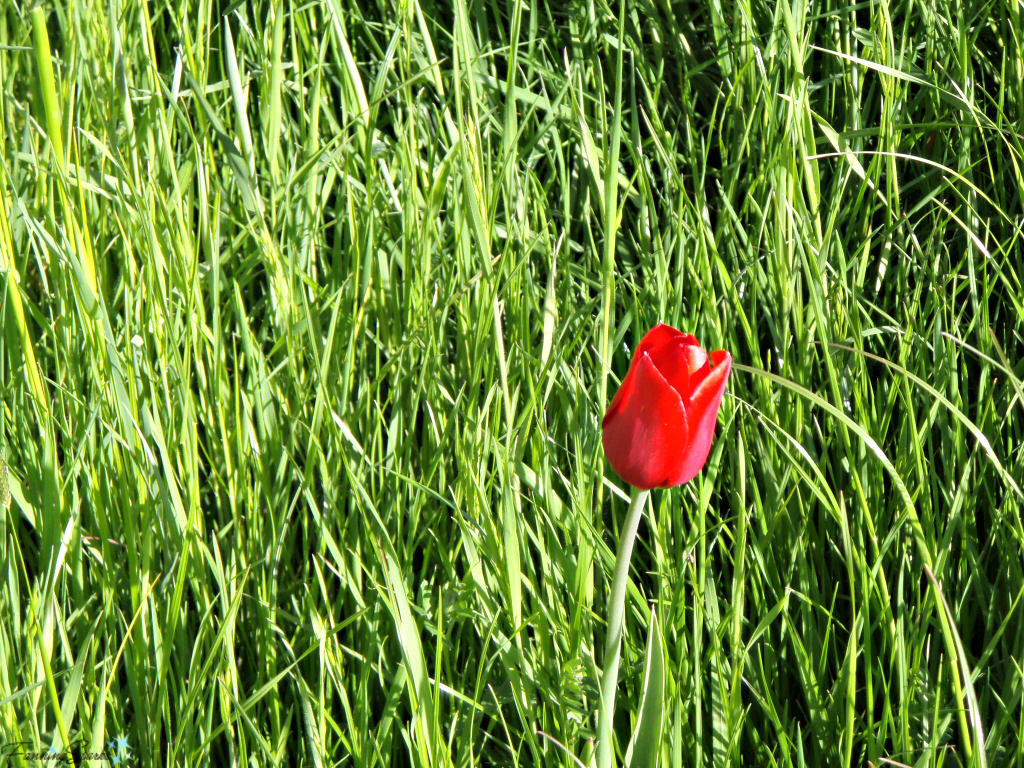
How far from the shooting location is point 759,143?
117cm

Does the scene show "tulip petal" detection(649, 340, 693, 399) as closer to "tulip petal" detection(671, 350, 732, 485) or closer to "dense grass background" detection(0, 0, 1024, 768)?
"tulip petal" detection(671, 350, 732, 485)

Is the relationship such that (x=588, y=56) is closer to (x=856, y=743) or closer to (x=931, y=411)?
(x=931, y=411)

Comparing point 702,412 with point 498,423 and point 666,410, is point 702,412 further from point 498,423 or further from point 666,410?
point 498,423

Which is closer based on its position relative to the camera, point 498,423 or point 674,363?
point 674,363

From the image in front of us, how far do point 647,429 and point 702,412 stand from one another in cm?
4

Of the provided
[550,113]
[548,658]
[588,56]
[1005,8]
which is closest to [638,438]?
[548,658]

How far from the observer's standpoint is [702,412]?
2.03 ft

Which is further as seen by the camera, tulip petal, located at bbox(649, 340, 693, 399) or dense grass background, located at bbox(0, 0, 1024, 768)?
dense grass background, located at bbox(0, 0, 1024, 768)

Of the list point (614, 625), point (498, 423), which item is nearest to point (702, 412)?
point (614, 625)

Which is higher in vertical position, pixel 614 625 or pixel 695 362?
pixel 695 362

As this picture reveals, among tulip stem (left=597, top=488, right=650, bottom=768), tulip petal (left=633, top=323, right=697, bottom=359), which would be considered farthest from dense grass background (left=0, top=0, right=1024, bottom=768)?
tulip petal (left=633, top=323, right=697, bottom=359)

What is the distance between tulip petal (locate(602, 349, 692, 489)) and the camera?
1.98ft

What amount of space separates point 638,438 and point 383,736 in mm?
409

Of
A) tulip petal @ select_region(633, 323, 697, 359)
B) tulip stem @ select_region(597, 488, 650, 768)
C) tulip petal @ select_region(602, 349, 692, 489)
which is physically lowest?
tulip stem @ select_region(597, 488, 650, 768)
